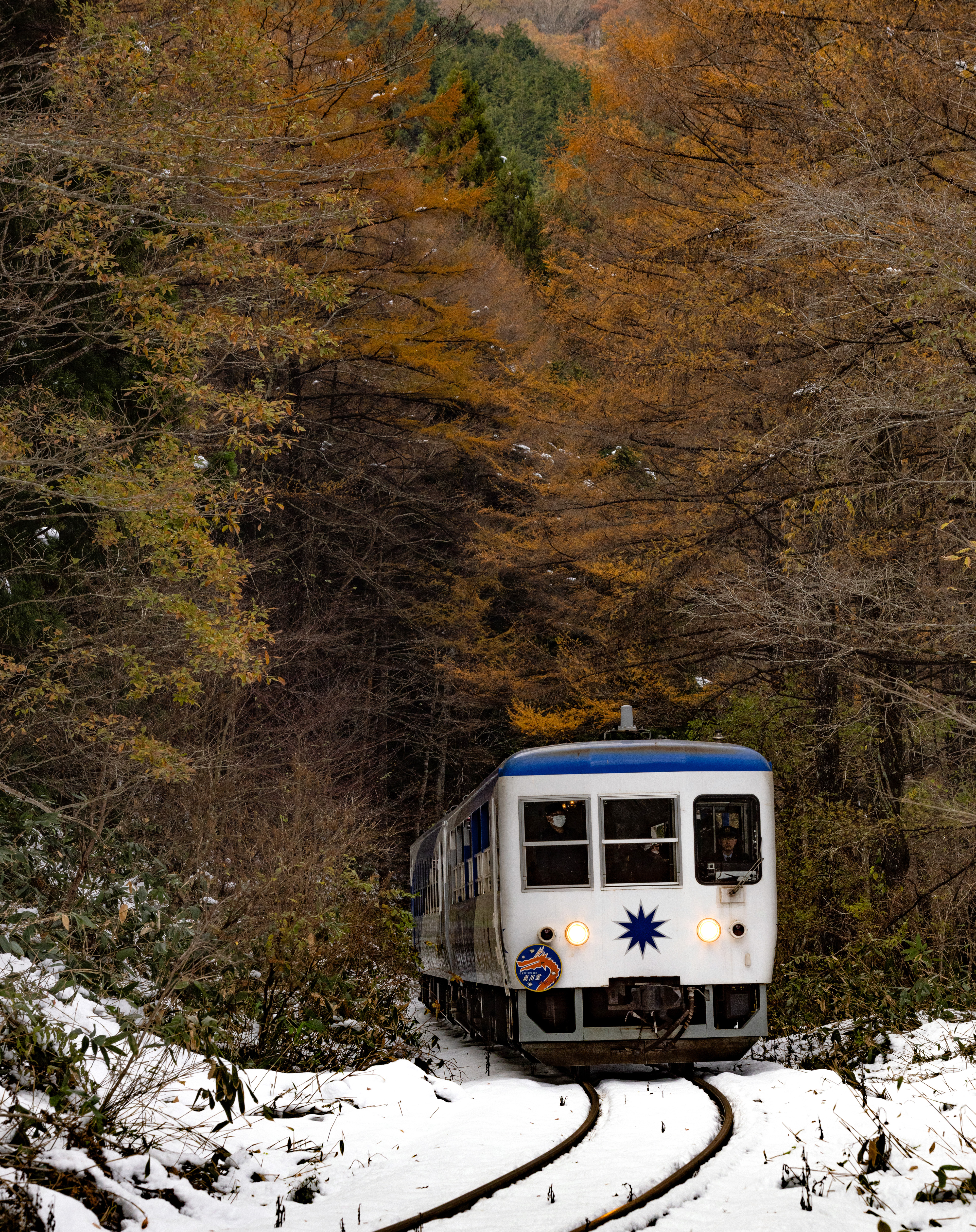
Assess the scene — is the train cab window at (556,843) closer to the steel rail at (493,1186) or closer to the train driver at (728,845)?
the train driver at (728,845)

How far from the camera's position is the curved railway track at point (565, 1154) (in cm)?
578

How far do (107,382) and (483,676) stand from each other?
512 inches

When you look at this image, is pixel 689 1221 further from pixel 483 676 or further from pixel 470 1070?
pixel 483 676

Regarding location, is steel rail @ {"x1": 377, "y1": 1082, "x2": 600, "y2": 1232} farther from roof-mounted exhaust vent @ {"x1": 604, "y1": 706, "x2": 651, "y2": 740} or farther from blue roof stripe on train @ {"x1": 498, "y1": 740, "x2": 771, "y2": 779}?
roof-mounted exhaust vent @ {"x1": 604, "y1": 706, "x2": 651, "y2": 740}

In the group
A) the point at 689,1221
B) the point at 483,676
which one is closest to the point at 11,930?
the point at 689,1221

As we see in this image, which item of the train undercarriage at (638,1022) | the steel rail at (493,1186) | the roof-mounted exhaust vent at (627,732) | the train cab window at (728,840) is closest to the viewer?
the steel rail at (493,1186)

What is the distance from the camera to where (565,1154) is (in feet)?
24.5

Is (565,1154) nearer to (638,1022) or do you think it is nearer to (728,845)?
(638,1022)

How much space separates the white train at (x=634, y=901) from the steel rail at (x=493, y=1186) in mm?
2339

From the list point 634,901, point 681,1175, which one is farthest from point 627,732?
point 681,1175

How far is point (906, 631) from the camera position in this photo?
45.6 ft

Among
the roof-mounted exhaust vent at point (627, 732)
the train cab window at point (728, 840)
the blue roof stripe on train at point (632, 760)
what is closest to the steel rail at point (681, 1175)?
the train cab window at point (728, 840)

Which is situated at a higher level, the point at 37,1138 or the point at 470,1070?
the point at 37,1138

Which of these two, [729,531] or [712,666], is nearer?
[729,531]
